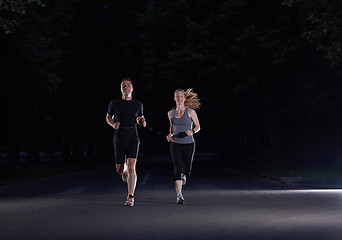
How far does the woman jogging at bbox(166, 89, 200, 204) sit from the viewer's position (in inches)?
502

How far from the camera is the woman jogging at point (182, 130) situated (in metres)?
12.8

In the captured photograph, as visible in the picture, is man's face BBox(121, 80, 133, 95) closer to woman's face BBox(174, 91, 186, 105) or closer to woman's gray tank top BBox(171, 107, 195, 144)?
woman's face BBox(174, 91, 186, 105)

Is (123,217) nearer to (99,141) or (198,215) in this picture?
(198,215)

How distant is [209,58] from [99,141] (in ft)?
116

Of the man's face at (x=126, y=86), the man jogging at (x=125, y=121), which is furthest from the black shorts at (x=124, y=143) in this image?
the man's face at (x=126, y=86)

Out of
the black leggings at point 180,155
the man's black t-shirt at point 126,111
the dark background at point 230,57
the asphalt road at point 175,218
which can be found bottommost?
the asphalt road at point 175,218

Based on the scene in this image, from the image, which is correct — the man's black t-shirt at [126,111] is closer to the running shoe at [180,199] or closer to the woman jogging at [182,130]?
the woman jogging at [182,130]

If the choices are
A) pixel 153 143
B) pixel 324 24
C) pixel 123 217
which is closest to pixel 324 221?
pixel 123 217

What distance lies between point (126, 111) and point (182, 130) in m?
1.33

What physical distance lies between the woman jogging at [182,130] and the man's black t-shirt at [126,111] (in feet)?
2.74

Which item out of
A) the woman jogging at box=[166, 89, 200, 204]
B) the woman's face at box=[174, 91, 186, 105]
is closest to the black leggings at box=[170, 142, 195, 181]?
the woman jogging at box=[166, 89, 200, 204]

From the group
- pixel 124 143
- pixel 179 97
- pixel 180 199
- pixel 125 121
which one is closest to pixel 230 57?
pixel 180 199

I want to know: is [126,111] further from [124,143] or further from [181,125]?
[181,125]

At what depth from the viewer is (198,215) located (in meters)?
11.4
